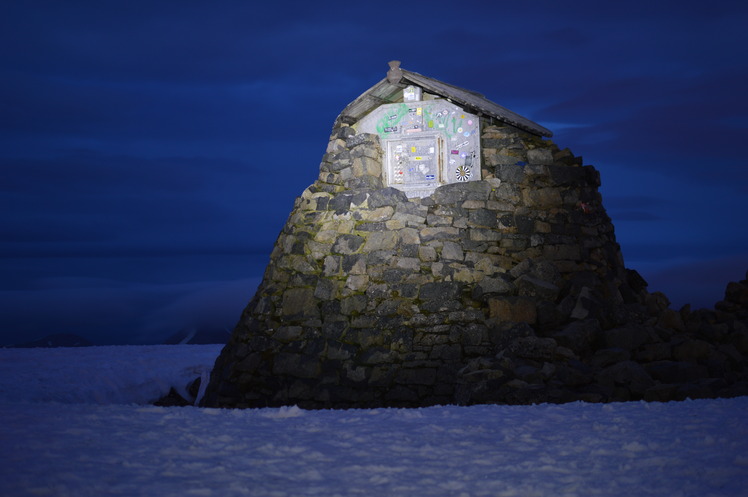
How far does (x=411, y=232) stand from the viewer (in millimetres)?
8977

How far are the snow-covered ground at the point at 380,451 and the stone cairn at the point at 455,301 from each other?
7.29 ft

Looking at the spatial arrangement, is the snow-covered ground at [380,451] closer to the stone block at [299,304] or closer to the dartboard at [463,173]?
the stone block at [299,304]

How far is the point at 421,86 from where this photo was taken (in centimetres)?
962

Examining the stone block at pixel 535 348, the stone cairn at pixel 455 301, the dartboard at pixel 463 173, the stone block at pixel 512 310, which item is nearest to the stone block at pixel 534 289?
the stone cairn at pixel 455 301

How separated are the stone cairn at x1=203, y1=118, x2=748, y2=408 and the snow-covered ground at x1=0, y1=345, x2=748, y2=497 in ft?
7.29

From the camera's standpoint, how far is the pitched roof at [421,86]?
30.9ft

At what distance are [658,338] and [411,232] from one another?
11.1 ft

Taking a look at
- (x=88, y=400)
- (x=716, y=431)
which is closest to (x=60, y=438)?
(x=716, y=431)

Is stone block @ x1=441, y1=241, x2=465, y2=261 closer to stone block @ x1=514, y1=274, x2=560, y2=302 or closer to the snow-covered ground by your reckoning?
stone block @ x1=514, y1=274, x2=560, y2=302

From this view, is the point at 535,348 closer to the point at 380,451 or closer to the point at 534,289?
the point at 534,289

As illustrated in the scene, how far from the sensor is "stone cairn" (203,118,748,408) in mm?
8297

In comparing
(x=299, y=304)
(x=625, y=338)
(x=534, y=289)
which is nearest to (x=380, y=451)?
(x=534, y=289)

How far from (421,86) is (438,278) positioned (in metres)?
2.72

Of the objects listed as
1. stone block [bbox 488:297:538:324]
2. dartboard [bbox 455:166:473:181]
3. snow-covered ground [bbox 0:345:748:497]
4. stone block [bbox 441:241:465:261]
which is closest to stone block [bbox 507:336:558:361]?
stone block [bbox 488:297:538:324]
